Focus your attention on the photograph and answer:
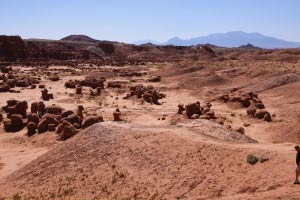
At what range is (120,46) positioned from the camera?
166m

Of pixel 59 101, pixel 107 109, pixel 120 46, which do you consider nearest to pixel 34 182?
pixel 107 109

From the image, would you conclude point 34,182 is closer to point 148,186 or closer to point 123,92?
point 148,186

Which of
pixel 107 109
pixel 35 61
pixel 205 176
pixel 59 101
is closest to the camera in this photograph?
pixel 205 176

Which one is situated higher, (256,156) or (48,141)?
(256,156)

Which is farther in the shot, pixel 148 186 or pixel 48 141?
pixel 48 141

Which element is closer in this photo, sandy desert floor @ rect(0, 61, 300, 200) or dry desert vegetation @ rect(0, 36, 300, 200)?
sandy desert floor @ rect(0, 61, 300, 200)

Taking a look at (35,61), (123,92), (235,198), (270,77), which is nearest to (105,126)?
(235,198)

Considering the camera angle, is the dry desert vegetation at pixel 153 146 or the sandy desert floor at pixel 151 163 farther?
the dry desert vegetation at pixel 153 146

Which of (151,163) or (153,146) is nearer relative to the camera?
(151,163)

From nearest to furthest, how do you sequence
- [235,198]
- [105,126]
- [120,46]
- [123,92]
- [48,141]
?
[235,198]
[105,126]
[48,141]
[123,92]
[120,46]

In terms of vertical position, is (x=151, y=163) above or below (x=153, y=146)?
below

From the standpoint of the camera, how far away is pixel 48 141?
31.5 meters

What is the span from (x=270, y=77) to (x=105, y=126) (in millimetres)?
39401

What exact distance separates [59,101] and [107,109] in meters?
8.73
